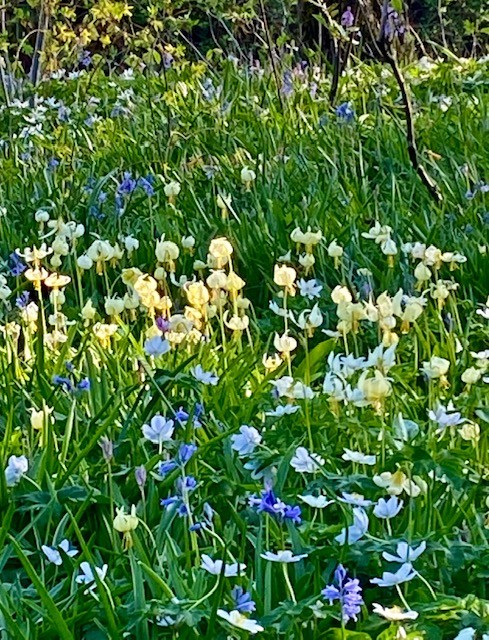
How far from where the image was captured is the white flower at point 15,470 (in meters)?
1.66

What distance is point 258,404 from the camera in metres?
1.96

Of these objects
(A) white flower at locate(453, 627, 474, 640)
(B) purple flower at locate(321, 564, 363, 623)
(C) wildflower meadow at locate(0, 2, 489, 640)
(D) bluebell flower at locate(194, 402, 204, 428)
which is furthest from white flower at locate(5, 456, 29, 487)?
(A) white flower at locate(453, 627, 474, 640)

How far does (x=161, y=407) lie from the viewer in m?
1.98

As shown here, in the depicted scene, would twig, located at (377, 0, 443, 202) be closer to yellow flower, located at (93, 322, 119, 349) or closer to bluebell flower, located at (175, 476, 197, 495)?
yellow flower, located at (93, 322, 119, 349)

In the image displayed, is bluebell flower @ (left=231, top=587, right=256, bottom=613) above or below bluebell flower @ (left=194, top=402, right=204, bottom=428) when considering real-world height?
above

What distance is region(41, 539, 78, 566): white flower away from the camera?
1450 mm

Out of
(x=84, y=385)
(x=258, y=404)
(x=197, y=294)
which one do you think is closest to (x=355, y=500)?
(x=258, y=404)

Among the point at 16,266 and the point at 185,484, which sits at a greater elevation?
the point at 185,484

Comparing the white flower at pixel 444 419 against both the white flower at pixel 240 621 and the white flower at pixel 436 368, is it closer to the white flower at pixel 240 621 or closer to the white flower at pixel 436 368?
the white flower at pixel 436 368

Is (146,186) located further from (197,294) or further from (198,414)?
(198,414)

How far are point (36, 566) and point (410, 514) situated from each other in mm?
582

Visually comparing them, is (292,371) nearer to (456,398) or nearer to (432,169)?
(456,398)

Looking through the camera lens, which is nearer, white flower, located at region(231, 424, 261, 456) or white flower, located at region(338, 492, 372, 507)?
white flower, located at region(338, 492, 372, 507)

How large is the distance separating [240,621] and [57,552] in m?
0.36
